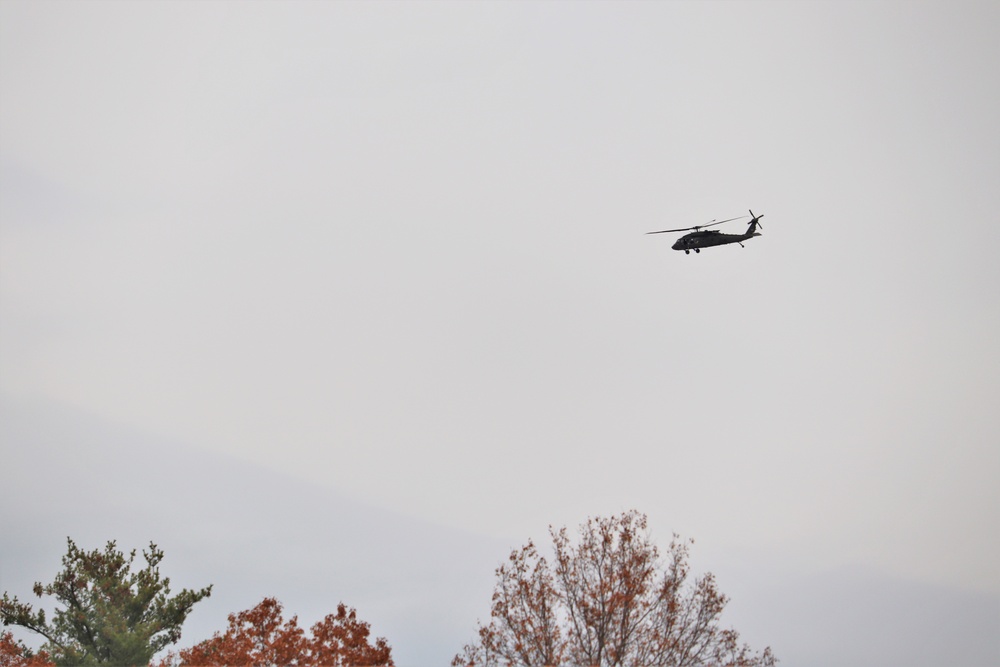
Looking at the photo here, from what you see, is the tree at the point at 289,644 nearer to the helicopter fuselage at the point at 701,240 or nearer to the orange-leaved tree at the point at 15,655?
the orange-leaved tree at the point at 15,655

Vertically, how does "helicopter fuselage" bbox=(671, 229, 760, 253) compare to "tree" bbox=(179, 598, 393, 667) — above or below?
above

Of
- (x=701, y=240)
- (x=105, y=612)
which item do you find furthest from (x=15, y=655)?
(x=701, y=240)

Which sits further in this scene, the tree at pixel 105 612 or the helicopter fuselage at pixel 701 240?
the helicopter fuselage at pixel 701 240

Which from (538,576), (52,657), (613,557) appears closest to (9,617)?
(52,657)

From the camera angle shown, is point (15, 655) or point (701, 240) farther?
point (701, 240)

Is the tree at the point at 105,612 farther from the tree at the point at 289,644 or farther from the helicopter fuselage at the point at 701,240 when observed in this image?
the helicopter fuselage at the point at 701,240

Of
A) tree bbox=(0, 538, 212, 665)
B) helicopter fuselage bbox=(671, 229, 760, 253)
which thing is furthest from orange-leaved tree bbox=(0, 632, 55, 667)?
helicopter fuselage bbox=(671, 229, 760, 253)

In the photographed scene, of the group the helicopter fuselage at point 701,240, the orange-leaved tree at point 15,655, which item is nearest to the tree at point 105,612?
the orange-leaved tree at point 15,655

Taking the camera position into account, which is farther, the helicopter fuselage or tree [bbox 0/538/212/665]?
the helicopter fuselage

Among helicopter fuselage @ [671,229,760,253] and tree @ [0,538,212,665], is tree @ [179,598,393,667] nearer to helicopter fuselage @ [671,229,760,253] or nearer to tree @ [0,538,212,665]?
tree @ [0,538,212,665]

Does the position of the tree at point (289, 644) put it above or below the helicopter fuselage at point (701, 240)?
below

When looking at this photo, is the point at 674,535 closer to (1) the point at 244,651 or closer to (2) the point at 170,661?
(1) the point at 244,651

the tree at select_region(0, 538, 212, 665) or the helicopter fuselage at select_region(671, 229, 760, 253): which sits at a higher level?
the helicopter fuselage at select_region(671, 229, 760, 253)

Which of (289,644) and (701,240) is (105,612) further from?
(701,240)
